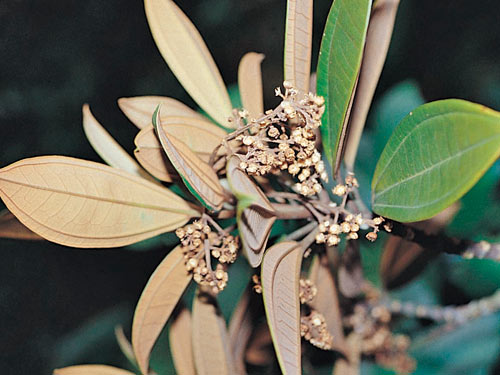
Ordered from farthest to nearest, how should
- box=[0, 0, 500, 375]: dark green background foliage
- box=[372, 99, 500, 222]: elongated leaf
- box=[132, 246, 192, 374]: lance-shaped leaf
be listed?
box=[0, 0, 500, 375]: dark green background foliage, box=[132, 246, 192, 374]: lance-shaped leaf, box=[372, 99, 500, 222]: elongated leaf

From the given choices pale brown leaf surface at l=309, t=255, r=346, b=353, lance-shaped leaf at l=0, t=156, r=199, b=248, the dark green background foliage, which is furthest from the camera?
the dark green background foliage

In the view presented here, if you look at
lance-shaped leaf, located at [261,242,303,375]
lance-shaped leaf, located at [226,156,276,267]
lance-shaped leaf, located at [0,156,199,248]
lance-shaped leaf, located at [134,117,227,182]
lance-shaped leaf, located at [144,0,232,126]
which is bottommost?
lance-shaped leaf, located at [261,242,303,375]

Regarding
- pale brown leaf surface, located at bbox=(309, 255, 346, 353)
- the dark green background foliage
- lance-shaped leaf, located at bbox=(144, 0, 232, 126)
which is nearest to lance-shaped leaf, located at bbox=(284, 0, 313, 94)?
lance-shaped leaf, located at bbox=(144, 0, 232, 126)

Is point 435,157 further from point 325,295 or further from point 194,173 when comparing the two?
point 325,295

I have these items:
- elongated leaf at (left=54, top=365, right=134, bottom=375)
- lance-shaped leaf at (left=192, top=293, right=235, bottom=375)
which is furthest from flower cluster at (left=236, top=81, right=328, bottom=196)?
elongated leaf at (left=54, top=365, right=134, bottom=375)

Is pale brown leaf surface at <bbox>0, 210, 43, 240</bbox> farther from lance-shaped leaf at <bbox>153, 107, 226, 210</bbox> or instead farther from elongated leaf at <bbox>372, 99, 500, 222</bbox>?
elongated leaf at <bbox>372, 99, 500, 222</bbox>

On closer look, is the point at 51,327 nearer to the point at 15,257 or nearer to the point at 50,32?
the point at 15,257

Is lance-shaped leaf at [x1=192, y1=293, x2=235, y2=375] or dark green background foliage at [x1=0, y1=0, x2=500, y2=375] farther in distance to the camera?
dark green background foliage at [x1=0, y1=0, x2=500, y2=375]

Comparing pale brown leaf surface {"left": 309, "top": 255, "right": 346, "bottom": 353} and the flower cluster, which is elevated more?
the flower cluster
